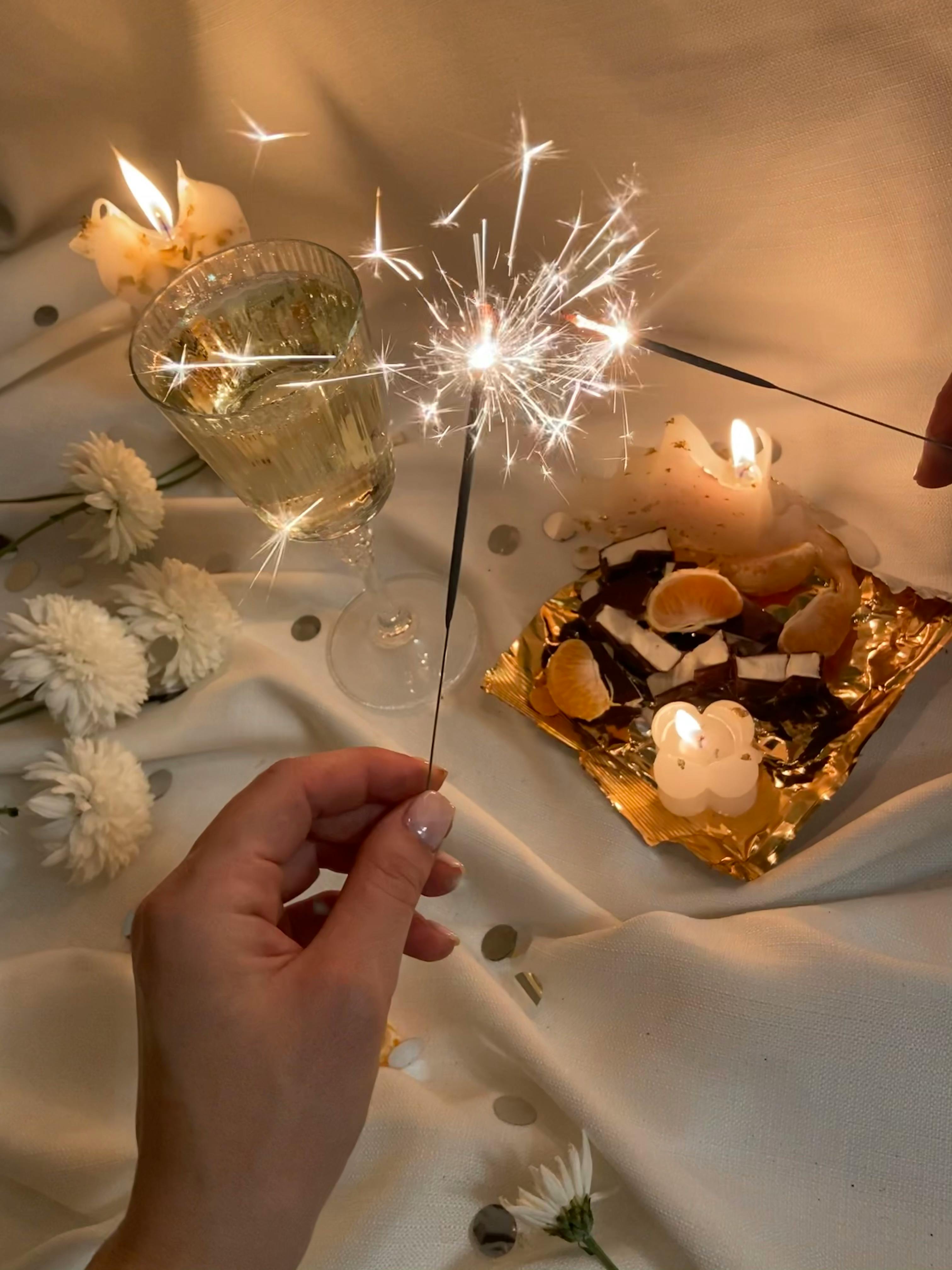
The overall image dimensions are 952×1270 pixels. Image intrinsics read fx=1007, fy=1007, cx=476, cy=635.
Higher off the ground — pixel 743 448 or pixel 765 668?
pixel 743 448

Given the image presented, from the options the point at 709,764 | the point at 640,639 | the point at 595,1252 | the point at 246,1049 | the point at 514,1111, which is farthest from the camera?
the point at 640,639

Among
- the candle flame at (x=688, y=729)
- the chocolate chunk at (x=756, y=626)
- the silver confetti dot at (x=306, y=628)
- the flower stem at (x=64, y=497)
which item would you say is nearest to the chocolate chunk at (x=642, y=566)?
the chocolate chunk at (x=756, y=626)

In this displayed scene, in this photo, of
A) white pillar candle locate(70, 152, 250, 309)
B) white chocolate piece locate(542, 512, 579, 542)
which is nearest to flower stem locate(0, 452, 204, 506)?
white pillar candle locate(70, 152, 250, 309)

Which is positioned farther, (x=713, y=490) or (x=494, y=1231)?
(x=713, y=490)

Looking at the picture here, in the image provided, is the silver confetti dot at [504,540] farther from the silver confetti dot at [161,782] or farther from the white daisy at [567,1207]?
the white daisy at [567,1207]

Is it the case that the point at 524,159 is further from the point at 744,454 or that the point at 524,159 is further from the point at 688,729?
the point at 688,729

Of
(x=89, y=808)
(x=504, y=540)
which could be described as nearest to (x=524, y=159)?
(x=504, y=540)
